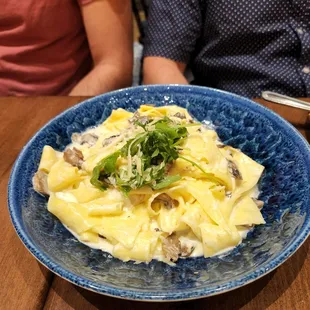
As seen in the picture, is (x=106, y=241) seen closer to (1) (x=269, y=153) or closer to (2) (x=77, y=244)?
(2) (x=77, y=244)

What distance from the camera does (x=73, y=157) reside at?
103cm

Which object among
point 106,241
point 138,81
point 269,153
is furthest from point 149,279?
point 138,81

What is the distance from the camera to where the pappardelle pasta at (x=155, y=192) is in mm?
837

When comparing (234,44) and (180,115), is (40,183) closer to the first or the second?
(180,115)

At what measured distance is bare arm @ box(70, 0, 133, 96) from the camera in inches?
64.7

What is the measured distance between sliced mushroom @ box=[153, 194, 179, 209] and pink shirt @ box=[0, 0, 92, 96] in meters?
1.01

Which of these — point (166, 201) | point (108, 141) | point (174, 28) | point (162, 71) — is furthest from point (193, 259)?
point (174, 28)

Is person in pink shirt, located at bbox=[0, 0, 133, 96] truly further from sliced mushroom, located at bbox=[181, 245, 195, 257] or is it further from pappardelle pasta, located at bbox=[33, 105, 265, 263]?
sliced mushroom, located at bbox=[181, 245, 195, 257]

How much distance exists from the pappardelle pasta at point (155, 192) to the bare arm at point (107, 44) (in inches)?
25.7

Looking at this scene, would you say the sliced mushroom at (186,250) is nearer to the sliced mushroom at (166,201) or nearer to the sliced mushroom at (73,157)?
the sliced mushroom at (166,201)

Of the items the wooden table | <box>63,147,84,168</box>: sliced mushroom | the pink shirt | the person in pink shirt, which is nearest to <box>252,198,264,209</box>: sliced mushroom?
the wooden table

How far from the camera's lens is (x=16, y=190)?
3.00 feet

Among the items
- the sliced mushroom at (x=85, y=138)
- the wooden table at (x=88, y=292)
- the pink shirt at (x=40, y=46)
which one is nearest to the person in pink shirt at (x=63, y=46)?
the pink shirt at (x=40, y=46)

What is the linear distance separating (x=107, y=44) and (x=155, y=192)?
1023mm
